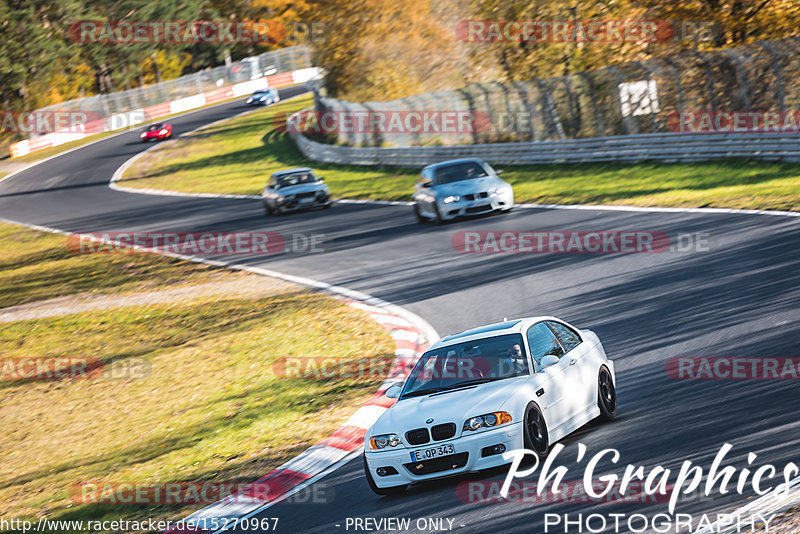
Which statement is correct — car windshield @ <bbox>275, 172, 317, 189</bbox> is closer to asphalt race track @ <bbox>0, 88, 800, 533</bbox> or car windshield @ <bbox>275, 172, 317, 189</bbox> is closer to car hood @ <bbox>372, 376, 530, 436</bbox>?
asphalt race track @ <bbox>0, 88, 800, 533</bbox>

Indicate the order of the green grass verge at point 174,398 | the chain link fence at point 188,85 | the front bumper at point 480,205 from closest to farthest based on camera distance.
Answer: the green grass verge at point 174,398, the front bumper at point 480,205, the chain link fence at point 188,85

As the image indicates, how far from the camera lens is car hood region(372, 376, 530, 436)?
8539 millimetres

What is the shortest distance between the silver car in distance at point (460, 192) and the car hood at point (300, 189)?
22.2 ft

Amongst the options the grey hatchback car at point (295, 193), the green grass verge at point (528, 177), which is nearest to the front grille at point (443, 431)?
the green grass verge at point (528, 177)

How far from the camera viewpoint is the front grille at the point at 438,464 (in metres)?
8.41

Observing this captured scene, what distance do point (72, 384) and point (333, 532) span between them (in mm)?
10034

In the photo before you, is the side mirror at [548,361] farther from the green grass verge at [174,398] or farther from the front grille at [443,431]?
the green grass verge at [174,398]

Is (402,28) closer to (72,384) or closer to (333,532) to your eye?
(72,384)

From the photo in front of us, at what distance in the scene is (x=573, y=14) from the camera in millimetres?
39812

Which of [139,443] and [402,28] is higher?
[402,28]

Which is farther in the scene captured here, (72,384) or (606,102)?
(606,102)

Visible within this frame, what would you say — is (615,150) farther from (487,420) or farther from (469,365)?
(487,420)

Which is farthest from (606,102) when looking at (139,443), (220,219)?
(139,443)

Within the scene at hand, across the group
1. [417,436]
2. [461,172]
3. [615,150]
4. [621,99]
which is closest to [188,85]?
[621,99]
